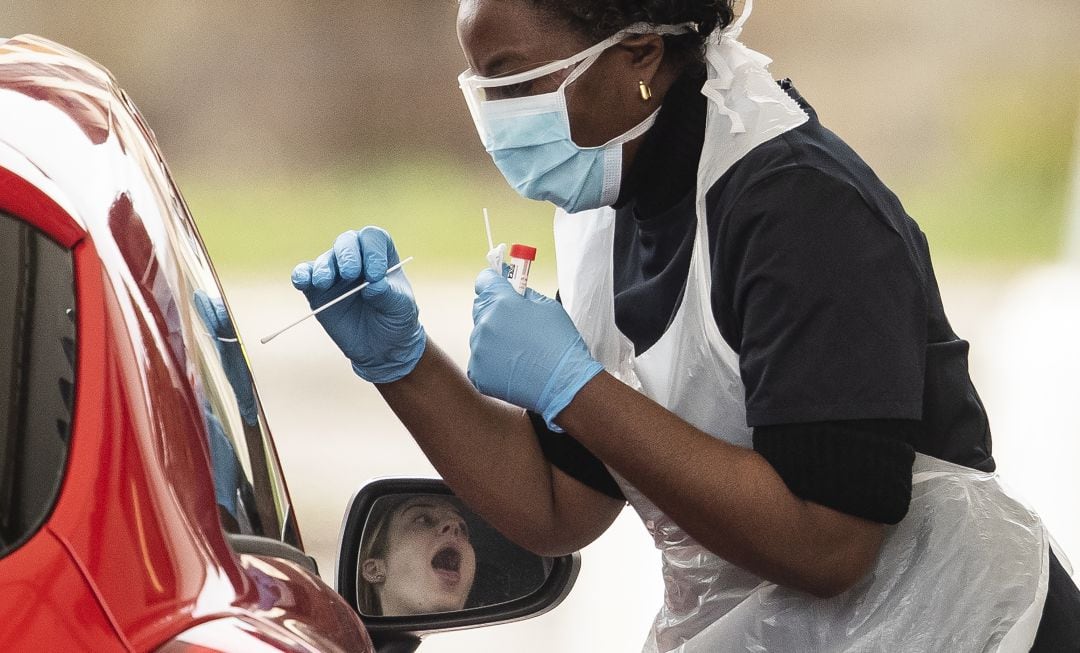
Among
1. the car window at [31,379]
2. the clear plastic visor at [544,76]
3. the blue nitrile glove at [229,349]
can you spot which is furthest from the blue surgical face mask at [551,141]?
the car window at [31,379]

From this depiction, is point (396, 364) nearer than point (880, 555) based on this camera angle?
No

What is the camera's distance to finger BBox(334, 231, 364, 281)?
4.56ft

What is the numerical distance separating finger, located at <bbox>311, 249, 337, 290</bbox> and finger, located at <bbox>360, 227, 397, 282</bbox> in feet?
0.14

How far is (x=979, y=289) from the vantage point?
6.20 metres

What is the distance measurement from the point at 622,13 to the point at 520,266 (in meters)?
0.34

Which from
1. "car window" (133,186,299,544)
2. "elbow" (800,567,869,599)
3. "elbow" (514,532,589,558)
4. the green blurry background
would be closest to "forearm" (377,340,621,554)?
"elbow" (514,532,589,558)

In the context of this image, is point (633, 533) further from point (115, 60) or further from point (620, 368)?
point (115, 60)

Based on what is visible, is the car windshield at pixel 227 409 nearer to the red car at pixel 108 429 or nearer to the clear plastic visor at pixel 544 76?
the red car at pixel 108 429

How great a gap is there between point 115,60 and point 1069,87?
652 cm

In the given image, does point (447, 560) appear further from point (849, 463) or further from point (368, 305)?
point (849, 463)

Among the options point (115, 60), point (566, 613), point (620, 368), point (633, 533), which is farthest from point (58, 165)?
point (115, 60)

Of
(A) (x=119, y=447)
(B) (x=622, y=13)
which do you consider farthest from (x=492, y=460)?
(A) (x=119, y=447)

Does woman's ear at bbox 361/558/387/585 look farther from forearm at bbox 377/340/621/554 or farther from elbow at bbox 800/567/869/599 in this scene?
elbow at bbox 800/567/869/599

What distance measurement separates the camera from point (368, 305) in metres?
1.49
